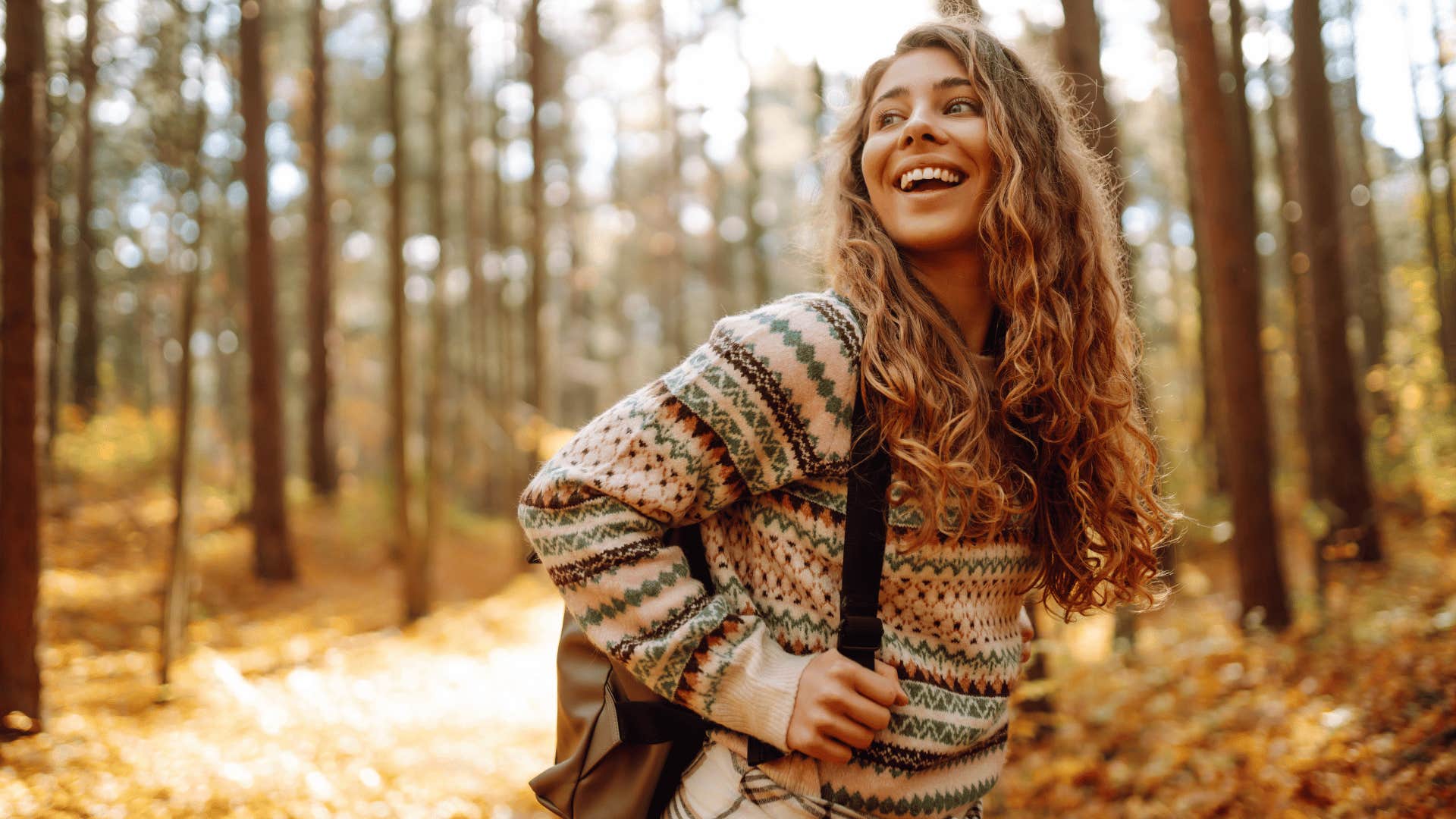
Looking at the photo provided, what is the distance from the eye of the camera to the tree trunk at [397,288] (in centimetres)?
1123

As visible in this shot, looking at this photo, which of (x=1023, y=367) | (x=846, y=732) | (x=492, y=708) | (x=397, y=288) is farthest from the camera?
(x=397, y=288)

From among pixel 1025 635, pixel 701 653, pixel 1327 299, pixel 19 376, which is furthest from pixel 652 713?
pixel 1327 299

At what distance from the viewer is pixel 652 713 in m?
1.64

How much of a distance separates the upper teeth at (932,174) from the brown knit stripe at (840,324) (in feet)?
1.22

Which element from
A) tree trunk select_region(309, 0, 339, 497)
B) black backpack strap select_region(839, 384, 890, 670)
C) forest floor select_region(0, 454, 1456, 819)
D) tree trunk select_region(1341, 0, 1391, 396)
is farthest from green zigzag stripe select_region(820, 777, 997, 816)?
tree trunk select_region(1341, 0, 1391, 396)

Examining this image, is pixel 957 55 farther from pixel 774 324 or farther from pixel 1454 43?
pixel 1454 43

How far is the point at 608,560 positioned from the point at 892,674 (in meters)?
0.53

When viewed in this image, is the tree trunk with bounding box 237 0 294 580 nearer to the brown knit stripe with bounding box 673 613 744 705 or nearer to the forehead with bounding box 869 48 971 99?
the forehead with bounding box 869 48 971 99

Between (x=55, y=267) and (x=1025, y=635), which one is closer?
(x=1025, y=635)

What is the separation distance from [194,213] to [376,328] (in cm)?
1871

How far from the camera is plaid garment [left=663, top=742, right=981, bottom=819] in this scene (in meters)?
1.56

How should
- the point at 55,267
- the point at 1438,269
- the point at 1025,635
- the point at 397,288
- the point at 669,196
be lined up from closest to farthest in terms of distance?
the point at 1025,635 < the point at 397,288 < the point at 55,267 < the point at 1438,269 < the point at 669,196

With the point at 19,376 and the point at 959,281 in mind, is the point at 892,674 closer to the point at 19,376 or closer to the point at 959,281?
the point at 959,281

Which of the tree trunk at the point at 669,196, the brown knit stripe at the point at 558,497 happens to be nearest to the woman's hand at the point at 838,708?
the brown knit stripe at the point at 558,497
